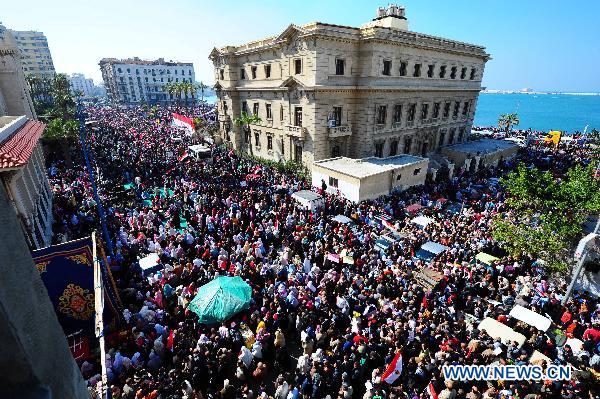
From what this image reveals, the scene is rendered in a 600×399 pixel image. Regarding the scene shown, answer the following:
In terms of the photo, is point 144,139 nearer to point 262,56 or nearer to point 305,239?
point 262,56

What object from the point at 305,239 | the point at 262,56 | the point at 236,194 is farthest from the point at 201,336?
the point at 262,56

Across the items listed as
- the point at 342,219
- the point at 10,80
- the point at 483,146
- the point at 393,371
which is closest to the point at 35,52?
the point at 10,80

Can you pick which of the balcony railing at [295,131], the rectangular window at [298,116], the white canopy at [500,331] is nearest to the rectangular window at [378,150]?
the balcony railing at [295,131]

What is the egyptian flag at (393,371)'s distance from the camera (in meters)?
9.65

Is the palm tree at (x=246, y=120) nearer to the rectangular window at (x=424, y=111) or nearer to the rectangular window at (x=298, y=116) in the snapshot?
the rectangular window at (x=298, y=116)

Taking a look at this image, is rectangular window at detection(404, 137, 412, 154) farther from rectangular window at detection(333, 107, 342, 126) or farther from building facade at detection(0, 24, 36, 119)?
building facade at detection(0, 24, 36, 119)

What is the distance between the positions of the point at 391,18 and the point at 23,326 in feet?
131

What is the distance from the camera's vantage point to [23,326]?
4.89 ft

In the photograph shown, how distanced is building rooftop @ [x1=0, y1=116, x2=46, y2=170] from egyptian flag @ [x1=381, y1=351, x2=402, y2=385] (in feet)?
37.9

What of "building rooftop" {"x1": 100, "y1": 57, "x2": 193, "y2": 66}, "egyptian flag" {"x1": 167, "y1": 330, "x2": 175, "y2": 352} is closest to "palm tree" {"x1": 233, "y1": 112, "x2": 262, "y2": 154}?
"egyptian flag" {"x1": 167, "y1": 330, "x2": 175, "y2": 352}

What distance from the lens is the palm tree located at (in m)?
36.3

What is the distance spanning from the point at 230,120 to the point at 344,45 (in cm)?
1833

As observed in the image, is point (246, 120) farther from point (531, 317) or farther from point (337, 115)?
point (531, 317)

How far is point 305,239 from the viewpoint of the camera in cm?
1725
